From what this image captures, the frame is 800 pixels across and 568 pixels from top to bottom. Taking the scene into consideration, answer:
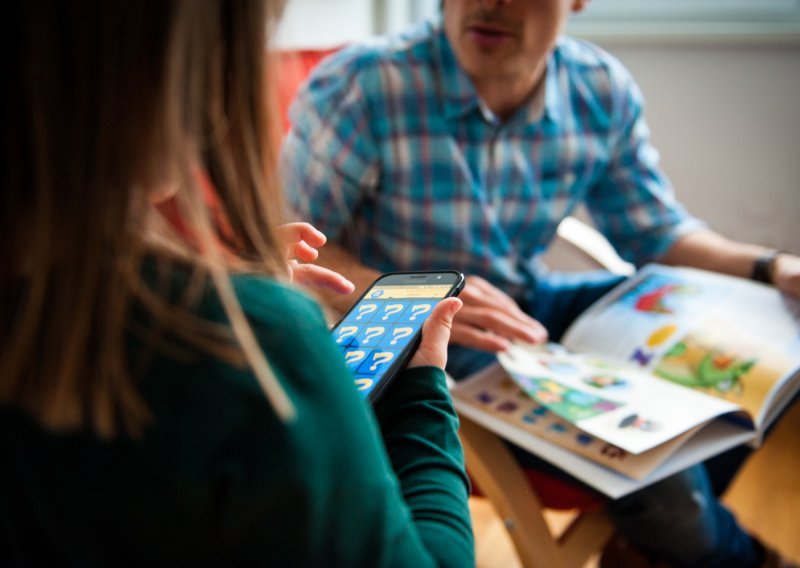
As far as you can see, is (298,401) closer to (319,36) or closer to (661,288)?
(661,288)

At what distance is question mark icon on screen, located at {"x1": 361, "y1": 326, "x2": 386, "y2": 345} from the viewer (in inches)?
19.4

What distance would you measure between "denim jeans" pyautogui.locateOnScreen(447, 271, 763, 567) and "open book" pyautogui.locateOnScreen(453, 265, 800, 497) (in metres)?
0.09

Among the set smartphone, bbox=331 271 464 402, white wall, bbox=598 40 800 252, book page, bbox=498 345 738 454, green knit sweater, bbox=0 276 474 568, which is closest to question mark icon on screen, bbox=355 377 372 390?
smartphone, bbox=331 271 464 402

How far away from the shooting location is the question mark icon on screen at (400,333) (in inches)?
18.5

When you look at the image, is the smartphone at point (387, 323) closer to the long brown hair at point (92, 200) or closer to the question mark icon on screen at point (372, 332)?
the question mark icon on screen at point (372, 332)

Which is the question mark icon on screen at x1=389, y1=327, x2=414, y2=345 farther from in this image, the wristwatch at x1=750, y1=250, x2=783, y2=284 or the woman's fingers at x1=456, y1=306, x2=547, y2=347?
the wristwatch at x1=750, y1=250, x2=783, y2=284

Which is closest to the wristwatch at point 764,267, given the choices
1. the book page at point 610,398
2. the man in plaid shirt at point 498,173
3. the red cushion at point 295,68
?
the man in plaid shirt at point 498,173

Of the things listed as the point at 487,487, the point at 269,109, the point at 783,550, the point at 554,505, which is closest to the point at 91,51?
the point at 269,109

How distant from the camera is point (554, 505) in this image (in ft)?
2.97

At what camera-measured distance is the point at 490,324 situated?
32.8 inches

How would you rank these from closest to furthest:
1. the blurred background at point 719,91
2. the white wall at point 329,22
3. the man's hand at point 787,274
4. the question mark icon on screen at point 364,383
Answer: the question mark icon on screen at point 364,383 < the man's hand at point 787,274 < the white wall at point 329,22 < the blurred background at point 719,91

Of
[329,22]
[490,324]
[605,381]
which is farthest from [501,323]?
[329,22]

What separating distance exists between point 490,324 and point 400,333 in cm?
37

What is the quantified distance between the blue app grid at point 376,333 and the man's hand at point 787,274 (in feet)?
1.92
